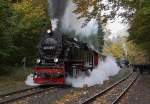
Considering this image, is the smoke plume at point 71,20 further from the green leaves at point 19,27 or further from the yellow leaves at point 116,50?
the yellow leaves at point 116,50

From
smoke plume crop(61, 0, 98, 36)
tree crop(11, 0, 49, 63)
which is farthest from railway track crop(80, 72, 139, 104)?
tree crop(11, 0, 49, 63)

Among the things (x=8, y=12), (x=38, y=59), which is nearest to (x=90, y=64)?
(x=8, y=12)

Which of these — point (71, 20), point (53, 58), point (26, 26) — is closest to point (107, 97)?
point (53, 58)

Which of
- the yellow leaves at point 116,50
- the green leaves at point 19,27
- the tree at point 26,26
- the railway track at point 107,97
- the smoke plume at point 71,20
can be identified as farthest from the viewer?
the yellow leaves at point 116,50

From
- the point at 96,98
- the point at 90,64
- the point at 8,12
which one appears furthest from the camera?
the point at 90,64

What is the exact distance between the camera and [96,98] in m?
18.8

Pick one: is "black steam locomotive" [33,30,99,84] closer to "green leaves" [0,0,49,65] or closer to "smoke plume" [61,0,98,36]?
"smoke plume" [61,0,98,36]

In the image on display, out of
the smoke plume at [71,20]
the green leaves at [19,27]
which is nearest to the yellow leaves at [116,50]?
the green leaves at [19,27]

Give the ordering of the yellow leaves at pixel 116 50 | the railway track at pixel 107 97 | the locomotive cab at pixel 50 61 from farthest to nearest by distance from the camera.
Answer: the yellow leaves at pixel 116 50
the locomotive cab at pixel 50 61
the railway track at pixel 107 97

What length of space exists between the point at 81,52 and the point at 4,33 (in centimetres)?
554

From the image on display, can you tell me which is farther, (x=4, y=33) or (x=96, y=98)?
(x=4, y=33)

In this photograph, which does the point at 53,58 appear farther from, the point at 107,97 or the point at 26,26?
the point at 26,26

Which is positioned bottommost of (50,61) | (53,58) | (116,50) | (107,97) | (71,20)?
(107,97)

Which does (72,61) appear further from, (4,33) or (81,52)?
(4,33)
